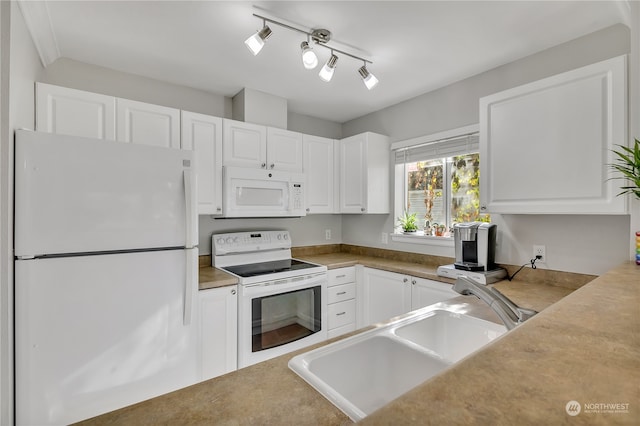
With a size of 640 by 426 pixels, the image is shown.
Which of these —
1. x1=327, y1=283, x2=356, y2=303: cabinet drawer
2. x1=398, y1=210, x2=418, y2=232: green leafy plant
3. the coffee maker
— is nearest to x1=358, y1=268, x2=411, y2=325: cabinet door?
x1=327, y1=283, x2=356, y2=303: cabinet drawer

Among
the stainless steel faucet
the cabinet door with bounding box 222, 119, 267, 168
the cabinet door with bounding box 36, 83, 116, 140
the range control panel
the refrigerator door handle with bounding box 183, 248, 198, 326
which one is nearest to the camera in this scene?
the stainless steel faucet

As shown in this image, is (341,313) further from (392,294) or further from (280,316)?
(280,316)

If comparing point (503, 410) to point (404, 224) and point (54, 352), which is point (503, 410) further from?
point (404, 224)

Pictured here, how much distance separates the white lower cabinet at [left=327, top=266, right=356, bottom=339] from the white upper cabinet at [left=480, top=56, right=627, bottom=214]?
4.46ft

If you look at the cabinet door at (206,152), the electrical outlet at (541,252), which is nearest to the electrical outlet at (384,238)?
the electrical outlet at (541,252)

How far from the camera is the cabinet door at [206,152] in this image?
2.32 m

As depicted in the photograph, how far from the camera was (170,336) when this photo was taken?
165 cm

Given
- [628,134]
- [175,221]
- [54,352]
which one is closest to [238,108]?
[175,221]

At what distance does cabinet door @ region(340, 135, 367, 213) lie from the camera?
3029 mm

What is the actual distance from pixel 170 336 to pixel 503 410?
5.68 feet

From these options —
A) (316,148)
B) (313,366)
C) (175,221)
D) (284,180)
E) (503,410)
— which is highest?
(316,148)

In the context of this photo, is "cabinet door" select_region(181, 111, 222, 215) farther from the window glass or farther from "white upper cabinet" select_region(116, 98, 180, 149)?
the window glass

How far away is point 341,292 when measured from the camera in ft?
9.20
